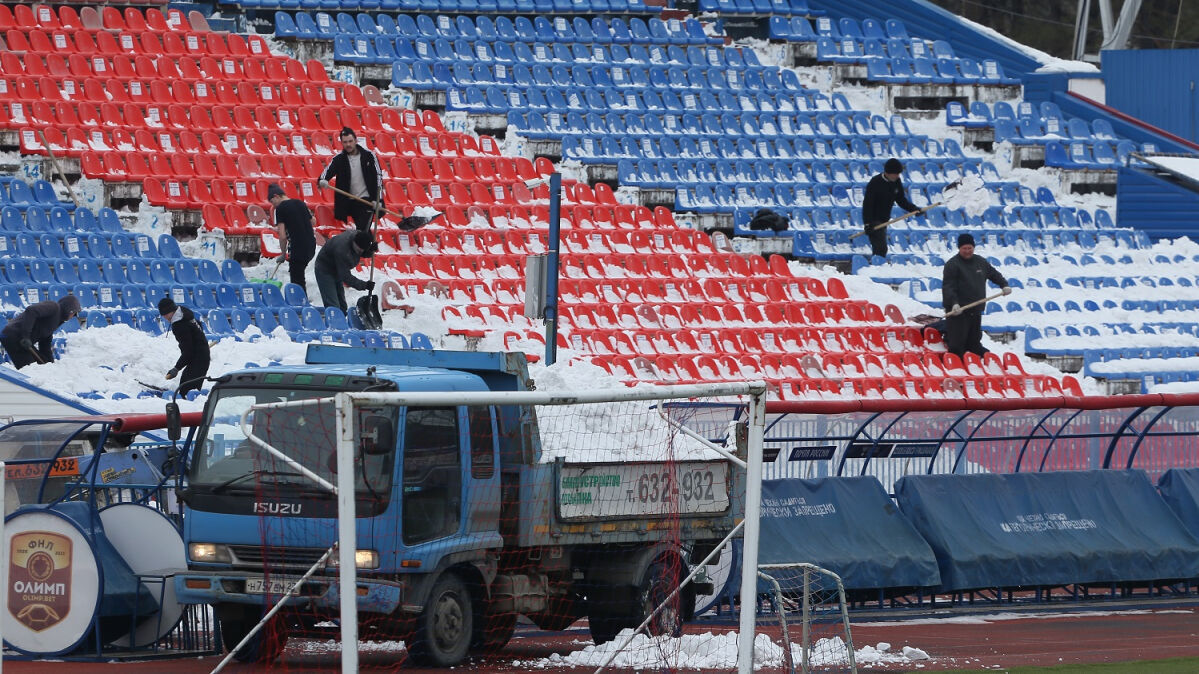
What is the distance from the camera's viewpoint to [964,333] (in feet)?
78.6

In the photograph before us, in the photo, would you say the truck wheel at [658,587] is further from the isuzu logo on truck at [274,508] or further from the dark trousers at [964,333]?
the dark trousers at [964,333]

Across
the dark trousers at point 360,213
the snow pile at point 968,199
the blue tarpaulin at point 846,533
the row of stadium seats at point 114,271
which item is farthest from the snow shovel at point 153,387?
the snow pile at point 968,199

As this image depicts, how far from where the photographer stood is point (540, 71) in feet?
92.0

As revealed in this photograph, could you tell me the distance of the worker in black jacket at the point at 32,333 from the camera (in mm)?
17578

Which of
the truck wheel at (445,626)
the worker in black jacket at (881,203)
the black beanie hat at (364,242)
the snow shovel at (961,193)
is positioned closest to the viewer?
the truck wheel at (445,626)

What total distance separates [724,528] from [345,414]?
4634 mm

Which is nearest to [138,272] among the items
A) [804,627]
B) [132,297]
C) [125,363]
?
[132,297]

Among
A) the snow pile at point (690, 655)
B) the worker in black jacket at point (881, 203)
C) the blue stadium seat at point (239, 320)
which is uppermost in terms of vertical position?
the worker in black jacket at point (881, 203)

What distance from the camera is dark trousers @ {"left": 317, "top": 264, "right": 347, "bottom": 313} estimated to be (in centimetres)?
2080

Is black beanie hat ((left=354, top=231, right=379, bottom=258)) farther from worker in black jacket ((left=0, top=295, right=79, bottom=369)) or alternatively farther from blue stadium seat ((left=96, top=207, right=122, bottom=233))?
worker in black jacket ((left=0, top=295, right=79, bottom=369))

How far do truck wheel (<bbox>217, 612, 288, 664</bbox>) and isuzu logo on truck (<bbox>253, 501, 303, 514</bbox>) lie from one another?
65 cm

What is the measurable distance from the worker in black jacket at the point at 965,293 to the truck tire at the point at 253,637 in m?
13.4

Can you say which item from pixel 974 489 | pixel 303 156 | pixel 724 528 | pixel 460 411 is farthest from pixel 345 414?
pixel 303 156

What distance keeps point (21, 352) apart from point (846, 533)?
7827mm
